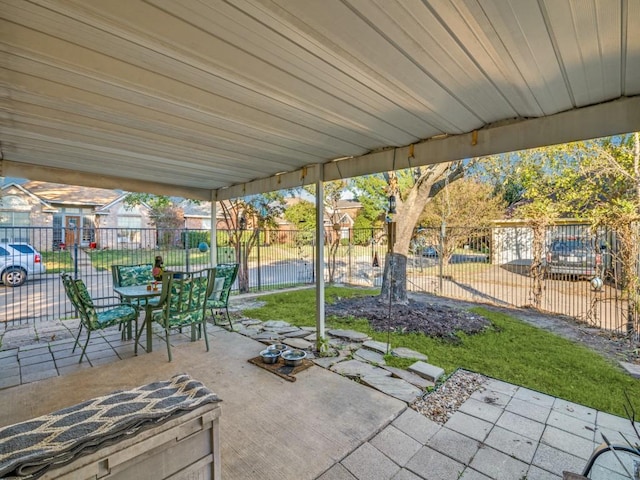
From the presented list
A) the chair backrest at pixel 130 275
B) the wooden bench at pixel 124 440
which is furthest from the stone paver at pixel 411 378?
the chair backrest at pixel 130 275

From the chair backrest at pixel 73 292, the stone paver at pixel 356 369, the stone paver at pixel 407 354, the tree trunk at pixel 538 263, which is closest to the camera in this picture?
the stone paver at pixel 356 369

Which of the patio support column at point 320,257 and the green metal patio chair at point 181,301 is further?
the patio support column at point 320,257

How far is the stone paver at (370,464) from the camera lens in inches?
73.9

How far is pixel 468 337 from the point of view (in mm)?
4523

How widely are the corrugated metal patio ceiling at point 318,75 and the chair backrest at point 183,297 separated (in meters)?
1.48

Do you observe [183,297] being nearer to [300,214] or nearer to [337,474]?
[337,474]

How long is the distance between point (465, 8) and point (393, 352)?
138 inches

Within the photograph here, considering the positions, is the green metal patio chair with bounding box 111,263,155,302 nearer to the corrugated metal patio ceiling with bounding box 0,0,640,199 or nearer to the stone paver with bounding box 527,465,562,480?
the corrugated metal patio ceiling with bounding box 0,0,640,199

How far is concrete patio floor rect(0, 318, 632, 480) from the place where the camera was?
1.95 m

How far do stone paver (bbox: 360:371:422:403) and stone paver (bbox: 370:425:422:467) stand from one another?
48 cm

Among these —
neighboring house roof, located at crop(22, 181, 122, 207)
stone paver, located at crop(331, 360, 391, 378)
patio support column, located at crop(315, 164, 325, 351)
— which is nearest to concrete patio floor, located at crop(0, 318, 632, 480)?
stone paver, located at crop(331, 360, 391, 378)

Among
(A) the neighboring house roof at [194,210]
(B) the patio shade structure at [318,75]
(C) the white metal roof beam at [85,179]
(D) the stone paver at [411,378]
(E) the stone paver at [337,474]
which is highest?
(A) the neighboring house roof at [194,210]

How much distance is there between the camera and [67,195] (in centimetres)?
1488

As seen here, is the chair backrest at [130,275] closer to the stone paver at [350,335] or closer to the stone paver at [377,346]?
the stone paver at [350,335]
